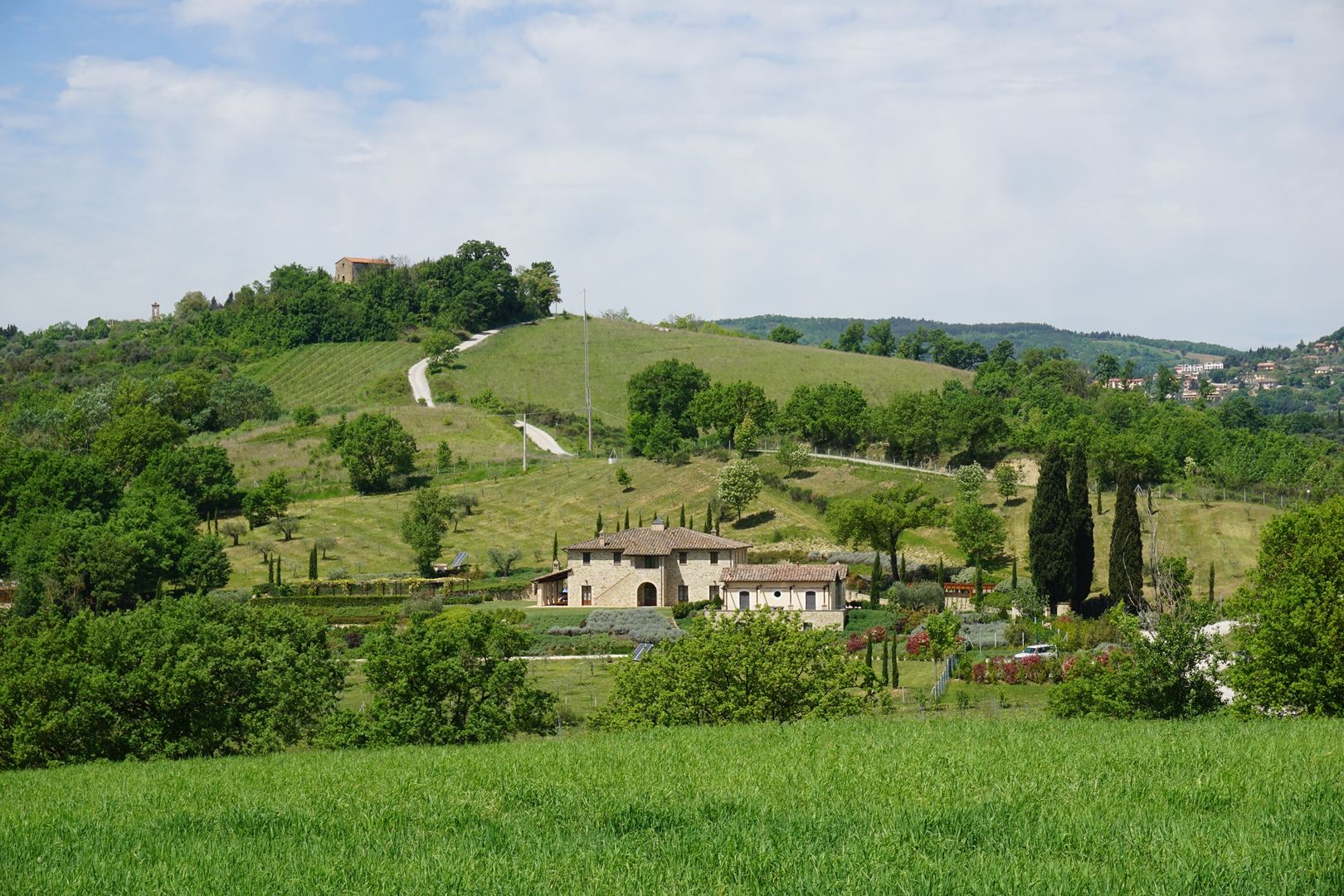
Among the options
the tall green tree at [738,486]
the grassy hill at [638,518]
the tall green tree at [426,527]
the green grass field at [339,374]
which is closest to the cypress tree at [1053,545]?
the grassy hill at [638,518]

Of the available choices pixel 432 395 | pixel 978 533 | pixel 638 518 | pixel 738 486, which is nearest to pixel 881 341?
pixel 432 395

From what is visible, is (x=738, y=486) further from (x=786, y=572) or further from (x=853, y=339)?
(x=853, y=339)

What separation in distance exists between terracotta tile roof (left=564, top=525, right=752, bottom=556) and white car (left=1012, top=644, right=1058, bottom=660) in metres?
23.0

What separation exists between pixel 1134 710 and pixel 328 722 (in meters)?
19.6

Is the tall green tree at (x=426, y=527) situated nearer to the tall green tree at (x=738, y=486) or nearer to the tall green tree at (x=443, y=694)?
the tall green tree at (x=738, y=486)

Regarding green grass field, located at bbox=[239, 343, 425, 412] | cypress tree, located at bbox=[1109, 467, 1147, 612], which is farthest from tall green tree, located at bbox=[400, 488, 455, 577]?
green grass field, located at bbox=[239, 343, 425, 412]

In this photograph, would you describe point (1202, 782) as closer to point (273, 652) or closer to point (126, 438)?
point (273, 652)

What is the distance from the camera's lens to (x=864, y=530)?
240 feet

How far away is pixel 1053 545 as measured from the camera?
63.6 m

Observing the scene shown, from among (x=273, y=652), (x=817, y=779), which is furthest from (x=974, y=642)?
(x=817, y=779)

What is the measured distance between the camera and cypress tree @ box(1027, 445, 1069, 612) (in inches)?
2499

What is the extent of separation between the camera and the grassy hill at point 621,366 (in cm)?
13588

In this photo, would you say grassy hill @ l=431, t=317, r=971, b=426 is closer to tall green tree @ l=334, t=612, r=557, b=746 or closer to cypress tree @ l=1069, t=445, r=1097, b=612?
cypress tree @ l=1069, t=445, r=1097, b=612

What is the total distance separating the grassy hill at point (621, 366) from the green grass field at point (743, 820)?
348 feet
